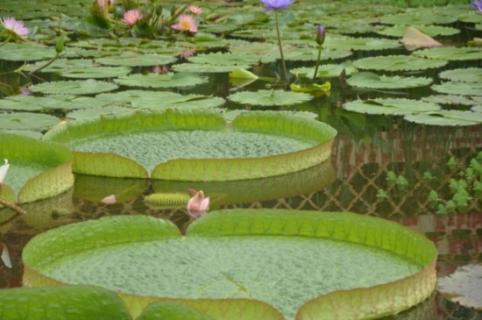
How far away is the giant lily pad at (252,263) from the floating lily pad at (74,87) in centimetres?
222

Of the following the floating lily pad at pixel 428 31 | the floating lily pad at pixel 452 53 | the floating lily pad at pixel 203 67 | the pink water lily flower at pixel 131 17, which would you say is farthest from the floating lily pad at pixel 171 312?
the floating lily pad at pixel 428 31

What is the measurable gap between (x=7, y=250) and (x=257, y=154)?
1.02m

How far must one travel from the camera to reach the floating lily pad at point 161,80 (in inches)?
199

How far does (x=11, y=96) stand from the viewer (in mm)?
4793

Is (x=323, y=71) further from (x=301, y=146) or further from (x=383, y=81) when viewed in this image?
(x=301, y=146)

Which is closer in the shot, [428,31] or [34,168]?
[34,168]

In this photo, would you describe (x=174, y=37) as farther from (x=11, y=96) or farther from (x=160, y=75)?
(x=11, y=96)

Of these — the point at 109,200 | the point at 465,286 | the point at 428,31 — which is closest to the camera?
the point at 465,286

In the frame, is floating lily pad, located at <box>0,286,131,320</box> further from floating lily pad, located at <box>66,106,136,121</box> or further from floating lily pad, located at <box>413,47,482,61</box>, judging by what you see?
floating lily pad, located at <box>413,47,482,61</box>

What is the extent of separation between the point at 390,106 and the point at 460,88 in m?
0.45

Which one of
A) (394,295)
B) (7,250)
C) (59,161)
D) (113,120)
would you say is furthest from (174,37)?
(394,295)

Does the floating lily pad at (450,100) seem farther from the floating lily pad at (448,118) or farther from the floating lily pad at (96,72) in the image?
the floating lily pad at (96,72)

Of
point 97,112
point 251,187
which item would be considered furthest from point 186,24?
point 251,187

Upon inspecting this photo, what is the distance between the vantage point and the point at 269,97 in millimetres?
4773
